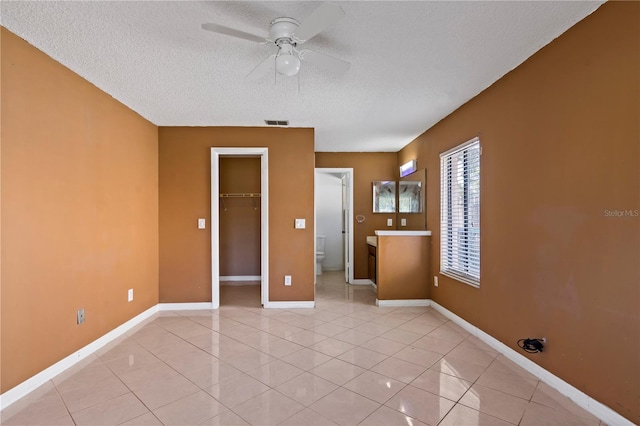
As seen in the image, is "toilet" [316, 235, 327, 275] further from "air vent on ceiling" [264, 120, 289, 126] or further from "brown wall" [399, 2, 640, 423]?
"brown wall" [399, 2, 640, 423]

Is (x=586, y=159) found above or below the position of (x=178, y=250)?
above

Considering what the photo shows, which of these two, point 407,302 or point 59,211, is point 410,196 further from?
point 59,211

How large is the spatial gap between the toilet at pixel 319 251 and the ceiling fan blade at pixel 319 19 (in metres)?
4.92

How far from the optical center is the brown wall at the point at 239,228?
19.3 feet

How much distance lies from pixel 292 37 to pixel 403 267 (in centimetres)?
329

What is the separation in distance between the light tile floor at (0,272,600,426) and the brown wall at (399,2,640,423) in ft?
1.21

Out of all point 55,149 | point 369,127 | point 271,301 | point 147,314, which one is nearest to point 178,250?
point 147,314

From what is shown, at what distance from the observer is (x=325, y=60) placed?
2.12 metres

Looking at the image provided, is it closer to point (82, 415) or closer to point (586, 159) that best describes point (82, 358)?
point (82, 415)

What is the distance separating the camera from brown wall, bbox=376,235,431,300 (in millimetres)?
4316

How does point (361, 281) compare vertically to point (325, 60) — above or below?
below

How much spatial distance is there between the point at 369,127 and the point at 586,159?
8.54 ft

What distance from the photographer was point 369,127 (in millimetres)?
4223

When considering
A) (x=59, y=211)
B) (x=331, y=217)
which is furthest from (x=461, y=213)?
(x=59, y=211)
